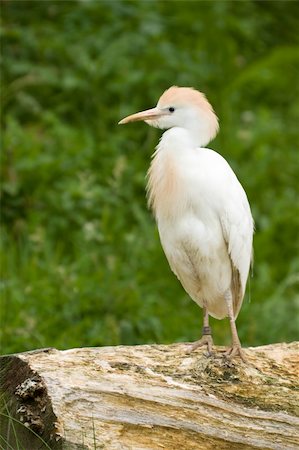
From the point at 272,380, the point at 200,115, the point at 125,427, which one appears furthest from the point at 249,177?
the point at 125,427

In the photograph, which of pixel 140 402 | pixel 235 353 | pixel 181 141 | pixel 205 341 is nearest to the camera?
pixel 140 402

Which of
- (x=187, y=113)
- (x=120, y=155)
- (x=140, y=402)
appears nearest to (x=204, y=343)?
(x=140, y=402)

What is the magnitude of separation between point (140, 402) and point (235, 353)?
0.74 meters

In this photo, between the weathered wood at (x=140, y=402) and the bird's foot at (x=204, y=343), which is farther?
the bird's foot at (x=204, y=343)

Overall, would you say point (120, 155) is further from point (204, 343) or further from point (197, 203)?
point (204, 343)

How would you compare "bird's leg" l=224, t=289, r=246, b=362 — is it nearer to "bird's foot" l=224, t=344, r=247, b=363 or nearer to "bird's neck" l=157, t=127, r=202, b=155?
"bird's foot" l=224, t=344, r=247, b=363

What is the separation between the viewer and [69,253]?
7207 millimetres

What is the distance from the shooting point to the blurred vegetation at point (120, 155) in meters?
6.38

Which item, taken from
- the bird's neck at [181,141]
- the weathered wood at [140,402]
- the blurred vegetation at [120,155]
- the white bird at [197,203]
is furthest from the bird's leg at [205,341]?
the blurred vegetation at [120,155]

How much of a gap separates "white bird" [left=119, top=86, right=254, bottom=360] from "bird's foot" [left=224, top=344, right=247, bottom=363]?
1.6 inches

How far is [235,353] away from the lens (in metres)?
4.35

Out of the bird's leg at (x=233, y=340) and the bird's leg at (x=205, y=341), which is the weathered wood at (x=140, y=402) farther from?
the bird's leg at (x=205, y=341)

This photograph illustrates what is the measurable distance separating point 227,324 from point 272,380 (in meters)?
→ 2.11

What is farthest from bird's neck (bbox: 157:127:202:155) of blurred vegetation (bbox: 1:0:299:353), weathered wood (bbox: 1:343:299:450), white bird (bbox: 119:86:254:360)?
blurred vegetation (bbox: 1:0:299:353)
